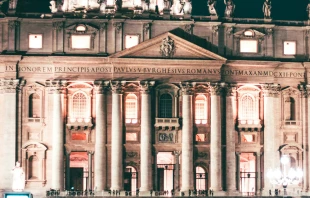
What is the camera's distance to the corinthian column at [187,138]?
300 feet

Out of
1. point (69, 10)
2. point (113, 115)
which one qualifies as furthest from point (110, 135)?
point (69, 10)

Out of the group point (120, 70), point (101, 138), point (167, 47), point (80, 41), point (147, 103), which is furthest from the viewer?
point (80, 41)

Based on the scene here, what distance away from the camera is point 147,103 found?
91438mm

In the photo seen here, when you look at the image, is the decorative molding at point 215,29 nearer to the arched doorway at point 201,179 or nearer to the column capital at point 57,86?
the arched doorway at point 201,179


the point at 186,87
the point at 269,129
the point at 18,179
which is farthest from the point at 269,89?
the point at 18,179

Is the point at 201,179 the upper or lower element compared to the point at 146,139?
lower

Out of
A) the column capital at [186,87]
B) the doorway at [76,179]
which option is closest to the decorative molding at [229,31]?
the column capital at [186,87]

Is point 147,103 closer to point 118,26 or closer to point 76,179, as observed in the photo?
point 118,26

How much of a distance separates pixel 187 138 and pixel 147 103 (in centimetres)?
468

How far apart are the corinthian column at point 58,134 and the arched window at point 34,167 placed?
6.10 ft

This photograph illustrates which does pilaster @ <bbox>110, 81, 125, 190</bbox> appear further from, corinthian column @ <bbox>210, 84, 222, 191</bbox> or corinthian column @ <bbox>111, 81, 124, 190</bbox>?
corinthian column @ <bbox>210, 84, 222, 191</bbox>

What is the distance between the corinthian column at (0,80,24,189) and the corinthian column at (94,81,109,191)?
7.02m

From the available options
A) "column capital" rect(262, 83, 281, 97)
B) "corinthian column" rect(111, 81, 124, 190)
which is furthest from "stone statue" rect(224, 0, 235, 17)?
"corinthian column" rect(111, 81, 124, 190)

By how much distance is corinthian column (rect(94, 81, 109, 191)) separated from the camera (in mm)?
90625
